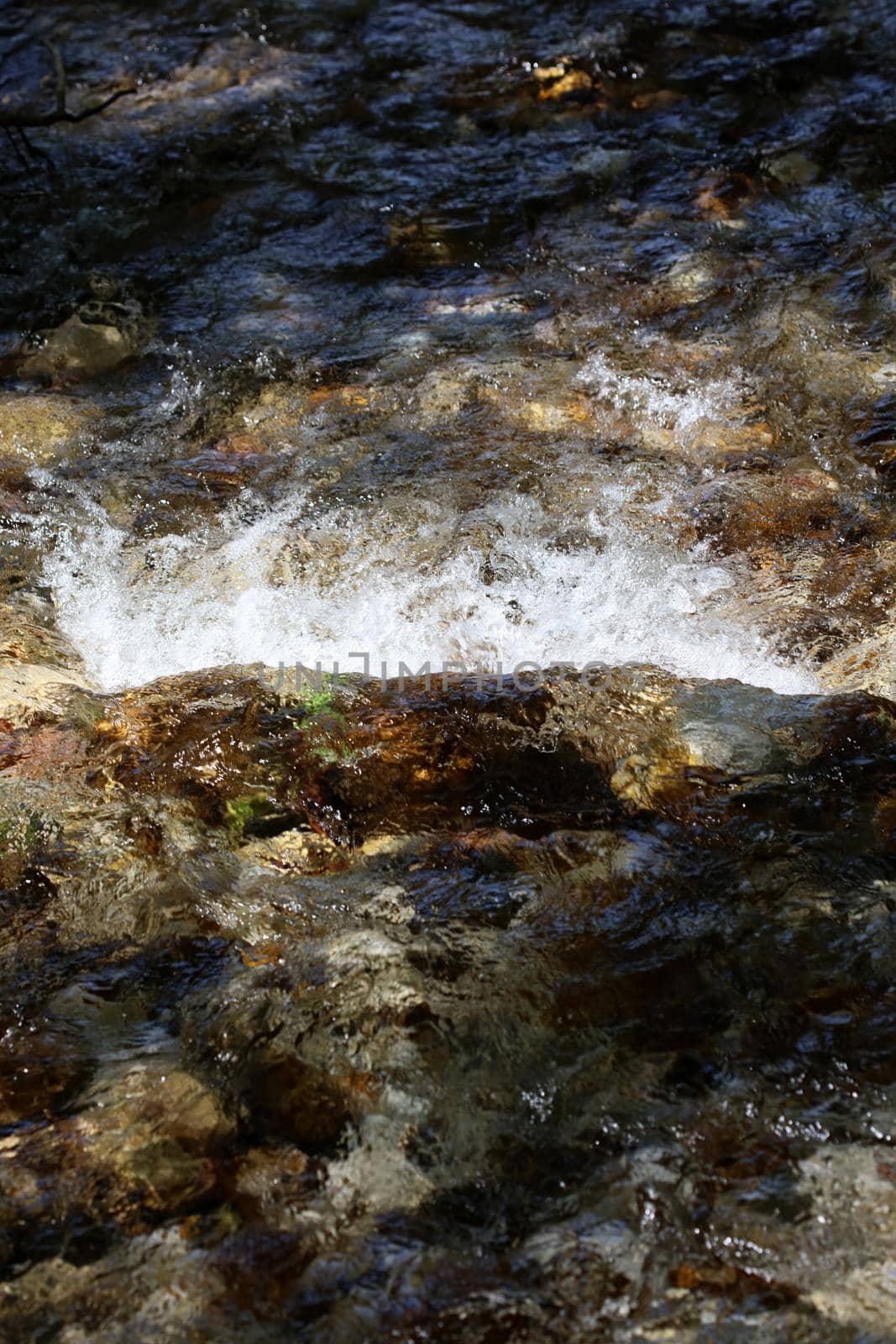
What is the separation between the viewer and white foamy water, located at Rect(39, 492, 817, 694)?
3.58 metres

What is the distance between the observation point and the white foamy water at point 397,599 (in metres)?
3.58

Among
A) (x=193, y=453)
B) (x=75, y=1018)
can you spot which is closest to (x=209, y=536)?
(x=193, y=453)

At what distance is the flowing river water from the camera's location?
2.05 meters

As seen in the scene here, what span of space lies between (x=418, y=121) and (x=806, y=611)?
508cm

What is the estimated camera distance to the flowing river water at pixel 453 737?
2.05 metres

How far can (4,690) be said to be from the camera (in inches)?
128

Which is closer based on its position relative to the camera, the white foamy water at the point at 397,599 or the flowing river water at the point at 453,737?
the flowing river water at the point at 453,737

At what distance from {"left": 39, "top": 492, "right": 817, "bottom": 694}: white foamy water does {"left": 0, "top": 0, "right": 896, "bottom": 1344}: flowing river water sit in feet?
0.06

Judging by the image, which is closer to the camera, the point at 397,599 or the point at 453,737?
the point at 453,737

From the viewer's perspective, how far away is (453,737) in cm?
312

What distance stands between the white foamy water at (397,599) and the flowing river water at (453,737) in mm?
19

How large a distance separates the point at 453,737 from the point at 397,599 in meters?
0.83

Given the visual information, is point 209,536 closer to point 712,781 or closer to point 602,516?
point 602,516

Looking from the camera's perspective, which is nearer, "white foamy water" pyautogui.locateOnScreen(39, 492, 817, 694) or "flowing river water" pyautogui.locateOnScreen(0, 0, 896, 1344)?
"flowing river water" pyautogui.locateOnScreen(0, 0, 896, 1344)
